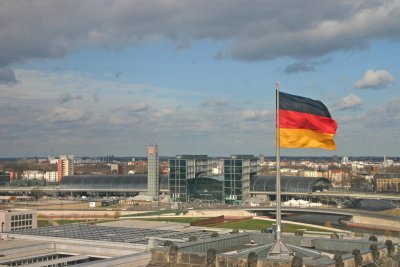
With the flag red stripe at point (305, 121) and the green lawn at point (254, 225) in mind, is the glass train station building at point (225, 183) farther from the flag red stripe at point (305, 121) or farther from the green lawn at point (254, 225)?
the flag red stripe at point (305, 121)

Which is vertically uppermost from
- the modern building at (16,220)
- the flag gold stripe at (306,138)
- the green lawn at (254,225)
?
the flag gold stripe at (306,138)

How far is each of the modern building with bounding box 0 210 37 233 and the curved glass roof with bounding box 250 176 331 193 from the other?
10228 centimetres

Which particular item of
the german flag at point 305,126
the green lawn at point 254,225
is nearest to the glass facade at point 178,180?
the green lawn at point 254,225

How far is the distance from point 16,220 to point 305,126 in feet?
250

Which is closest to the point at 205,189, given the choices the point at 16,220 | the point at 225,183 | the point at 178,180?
the point at 225,183

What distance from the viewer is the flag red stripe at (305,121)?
110 ft

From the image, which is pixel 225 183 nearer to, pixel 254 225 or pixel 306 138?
pixel 254 225

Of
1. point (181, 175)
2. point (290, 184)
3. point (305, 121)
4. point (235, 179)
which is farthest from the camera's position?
point (290, 184)

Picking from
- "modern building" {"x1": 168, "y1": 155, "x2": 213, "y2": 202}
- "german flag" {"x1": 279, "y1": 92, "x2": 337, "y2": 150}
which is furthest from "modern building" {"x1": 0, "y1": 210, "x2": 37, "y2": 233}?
"modern building" {"x1": 168, "y1": 155, "x2": 213, "y2": 202}

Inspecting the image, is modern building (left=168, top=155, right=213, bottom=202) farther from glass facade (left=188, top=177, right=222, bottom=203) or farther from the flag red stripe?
the flag red stripe

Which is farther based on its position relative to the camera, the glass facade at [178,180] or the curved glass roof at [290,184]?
the curved glass roof at [290,184]

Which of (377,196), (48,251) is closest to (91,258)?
(48,251)

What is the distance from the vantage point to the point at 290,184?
642ft

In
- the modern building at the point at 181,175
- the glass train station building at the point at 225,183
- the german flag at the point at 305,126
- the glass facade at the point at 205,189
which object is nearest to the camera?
the german flag at the point at 305,126
